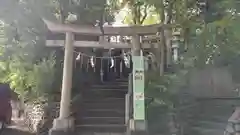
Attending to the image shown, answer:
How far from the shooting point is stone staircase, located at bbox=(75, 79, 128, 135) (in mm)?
9906

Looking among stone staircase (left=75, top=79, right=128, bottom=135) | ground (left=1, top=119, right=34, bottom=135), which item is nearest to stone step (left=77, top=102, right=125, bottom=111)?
stone staircase (left=75, top=79, right=128, bottom=135)

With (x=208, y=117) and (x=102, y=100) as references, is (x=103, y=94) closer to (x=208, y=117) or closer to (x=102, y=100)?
(x=102, y=100)

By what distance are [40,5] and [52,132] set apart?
14.2 ft

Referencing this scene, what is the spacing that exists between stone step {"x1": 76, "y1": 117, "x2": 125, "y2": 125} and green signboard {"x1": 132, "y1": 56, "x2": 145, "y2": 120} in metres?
2.02

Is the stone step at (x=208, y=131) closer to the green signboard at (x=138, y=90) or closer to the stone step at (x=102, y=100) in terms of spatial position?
the green signboard at (x=138, y=90)

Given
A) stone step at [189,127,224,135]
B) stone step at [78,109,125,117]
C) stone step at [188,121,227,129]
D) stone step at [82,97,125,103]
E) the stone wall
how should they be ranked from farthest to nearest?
1. stone step at [82,97,125,103]
2. stone step at [78,109,125,117]
3. the stone wall
4. stone step at [188,121,227,129]
5. stone step at [189,127,224,135]

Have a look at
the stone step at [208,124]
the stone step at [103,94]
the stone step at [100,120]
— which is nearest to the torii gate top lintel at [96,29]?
the stone step at [100,120]

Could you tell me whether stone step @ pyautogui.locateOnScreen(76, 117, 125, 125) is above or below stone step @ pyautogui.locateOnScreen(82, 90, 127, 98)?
below

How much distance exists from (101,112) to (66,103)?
5.17 feet

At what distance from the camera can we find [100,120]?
10359 mm

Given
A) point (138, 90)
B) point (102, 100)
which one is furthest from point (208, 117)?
point (102, 100)

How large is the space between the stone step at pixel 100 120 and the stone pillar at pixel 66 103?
66cm

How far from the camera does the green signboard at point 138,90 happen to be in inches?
326

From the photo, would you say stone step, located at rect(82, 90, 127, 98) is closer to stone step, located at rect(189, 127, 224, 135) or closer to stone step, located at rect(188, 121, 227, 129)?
stone step, located at rect(188, 121, 227, 129)
